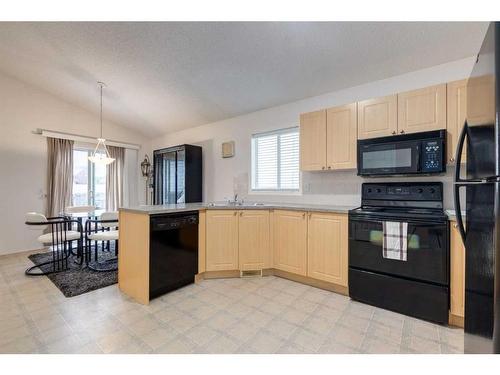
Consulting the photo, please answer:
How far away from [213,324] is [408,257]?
5.78 feet

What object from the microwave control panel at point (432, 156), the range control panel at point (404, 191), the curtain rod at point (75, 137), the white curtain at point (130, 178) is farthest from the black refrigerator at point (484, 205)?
the white curtain at point (130, 178)

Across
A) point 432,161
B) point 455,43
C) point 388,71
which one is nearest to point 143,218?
point 432,161

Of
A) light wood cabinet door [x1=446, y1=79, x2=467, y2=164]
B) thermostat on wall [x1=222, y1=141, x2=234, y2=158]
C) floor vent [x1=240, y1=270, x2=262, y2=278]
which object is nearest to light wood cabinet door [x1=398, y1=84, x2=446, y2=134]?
light wood cabinet door [x1=446, y1=79, x2=467, y2=164]

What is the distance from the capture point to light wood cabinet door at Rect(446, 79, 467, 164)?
2.04 m

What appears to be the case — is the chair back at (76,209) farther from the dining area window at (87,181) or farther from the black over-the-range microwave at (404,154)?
the black over-the-range microwave at (404,154)

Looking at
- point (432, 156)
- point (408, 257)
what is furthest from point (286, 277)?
point (432, 156)

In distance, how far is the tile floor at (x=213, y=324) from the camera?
1.68 meters

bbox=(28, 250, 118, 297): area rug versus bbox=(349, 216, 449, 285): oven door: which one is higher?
bbox=(349, 216, 449, 285): oven door

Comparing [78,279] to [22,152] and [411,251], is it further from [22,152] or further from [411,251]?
[411,251]

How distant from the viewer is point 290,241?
2.82m

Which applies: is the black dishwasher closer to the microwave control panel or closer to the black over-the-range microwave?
the black over-the-range microwave

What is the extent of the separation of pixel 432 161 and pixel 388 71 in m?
1.15

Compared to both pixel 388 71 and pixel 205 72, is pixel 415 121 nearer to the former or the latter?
pixel 388 71

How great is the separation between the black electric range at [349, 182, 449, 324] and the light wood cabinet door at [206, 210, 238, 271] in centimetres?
134
